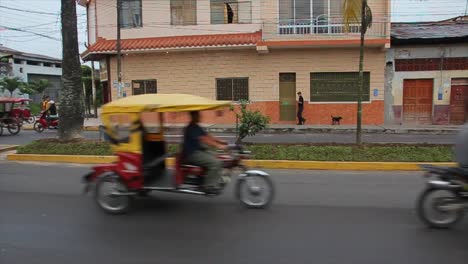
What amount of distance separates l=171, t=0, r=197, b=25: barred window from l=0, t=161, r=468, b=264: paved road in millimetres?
16419

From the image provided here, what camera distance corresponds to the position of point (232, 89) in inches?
906

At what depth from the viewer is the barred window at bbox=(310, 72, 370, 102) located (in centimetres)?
2202

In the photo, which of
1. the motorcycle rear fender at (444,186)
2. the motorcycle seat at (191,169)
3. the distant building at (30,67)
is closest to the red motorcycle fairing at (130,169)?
the motorcycle seat at (191,169)

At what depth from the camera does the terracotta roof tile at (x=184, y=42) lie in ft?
70.3

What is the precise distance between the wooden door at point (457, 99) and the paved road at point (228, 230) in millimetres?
15788

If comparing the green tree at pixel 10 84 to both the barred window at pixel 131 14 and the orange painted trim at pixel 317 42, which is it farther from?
the orange painted trim at pixel 317 42

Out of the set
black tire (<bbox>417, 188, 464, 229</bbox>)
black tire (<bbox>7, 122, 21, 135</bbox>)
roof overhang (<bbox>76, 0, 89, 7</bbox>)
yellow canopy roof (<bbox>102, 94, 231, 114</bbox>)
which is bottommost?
black tire (<bbox>417, 188, 464, 229</bbox>)

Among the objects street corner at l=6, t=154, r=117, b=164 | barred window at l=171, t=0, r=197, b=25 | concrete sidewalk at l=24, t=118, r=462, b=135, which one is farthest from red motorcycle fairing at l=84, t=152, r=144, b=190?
barred window at l=171, t=0, r=197, b=25

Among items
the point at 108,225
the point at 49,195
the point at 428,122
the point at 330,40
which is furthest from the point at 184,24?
the point at 108,225

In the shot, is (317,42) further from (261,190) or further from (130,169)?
(130,169)

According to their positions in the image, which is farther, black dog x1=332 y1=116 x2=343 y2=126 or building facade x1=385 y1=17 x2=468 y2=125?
black dog x1=332 y1=116 x2=343 y2=126

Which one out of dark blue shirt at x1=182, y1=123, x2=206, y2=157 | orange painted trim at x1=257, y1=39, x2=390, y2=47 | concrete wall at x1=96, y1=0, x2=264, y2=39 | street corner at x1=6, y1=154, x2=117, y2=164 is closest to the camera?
dark blue shirt at x1=182, y1=123, x2=206, y2=157

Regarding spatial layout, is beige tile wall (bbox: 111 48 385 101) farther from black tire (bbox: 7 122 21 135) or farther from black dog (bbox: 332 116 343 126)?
black tire (bbox: 7 122 21 135)

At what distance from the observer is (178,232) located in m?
5.48
